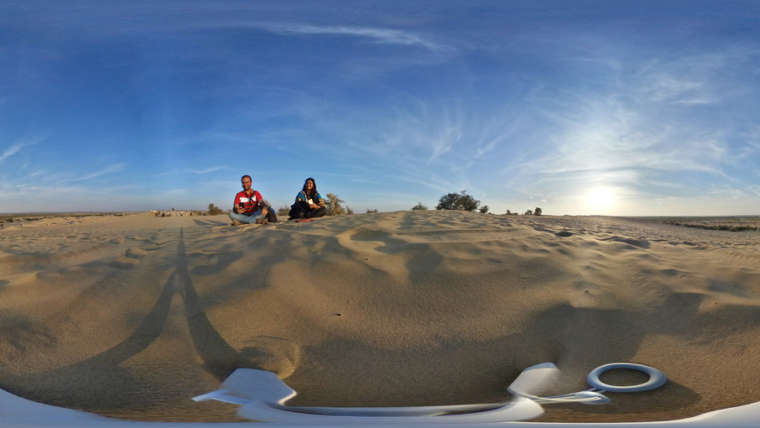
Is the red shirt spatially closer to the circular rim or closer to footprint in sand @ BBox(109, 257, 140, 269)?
footprint in sand @ BBox(109, 257, 140, 269)

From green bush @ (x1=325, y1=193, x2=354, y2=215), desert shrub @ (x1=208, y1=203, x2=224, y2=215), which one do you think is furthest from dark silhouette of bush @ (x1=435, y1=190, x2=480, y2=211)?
desert shrub @ (x1=208, y1=203, x2=224, y2=215)

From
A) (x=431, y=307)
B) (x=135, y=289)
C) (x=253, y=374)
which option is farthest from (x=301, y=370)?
(x=135, y=289)

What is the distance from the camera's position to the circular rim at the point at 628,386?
61.9 inches

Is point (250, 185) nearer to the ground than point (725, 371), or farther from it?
farther from it

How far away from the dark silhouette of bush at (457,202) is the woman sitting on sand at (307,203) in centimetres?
975

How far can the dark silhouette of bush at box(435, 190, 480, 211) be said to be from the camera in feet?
63.2

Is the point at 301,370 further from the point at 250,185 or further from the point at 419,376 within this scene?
the point at 250,185

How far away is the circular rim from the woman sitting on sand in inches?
369

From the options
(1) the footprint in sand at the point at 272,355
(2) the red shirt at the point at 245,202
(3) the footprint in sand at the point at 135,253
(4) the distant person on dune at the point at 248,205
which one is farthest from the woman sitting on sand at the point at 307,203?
(1) the footprint in sand at the point at 272,355

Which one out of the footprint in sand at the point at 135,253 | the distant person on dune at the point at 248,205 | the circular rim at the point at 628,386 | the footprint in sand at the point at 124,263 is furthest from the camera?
the distant person on dune at the point at 248,205

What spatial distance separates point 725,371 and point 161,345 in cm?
292

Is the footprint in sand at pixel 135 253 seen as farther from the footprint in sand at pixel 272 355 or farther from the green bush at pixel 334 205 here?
the green bush at pixel 334 205

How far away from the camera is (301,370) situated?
1.94 m

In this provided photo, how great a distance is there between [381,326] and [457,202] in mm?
17528
